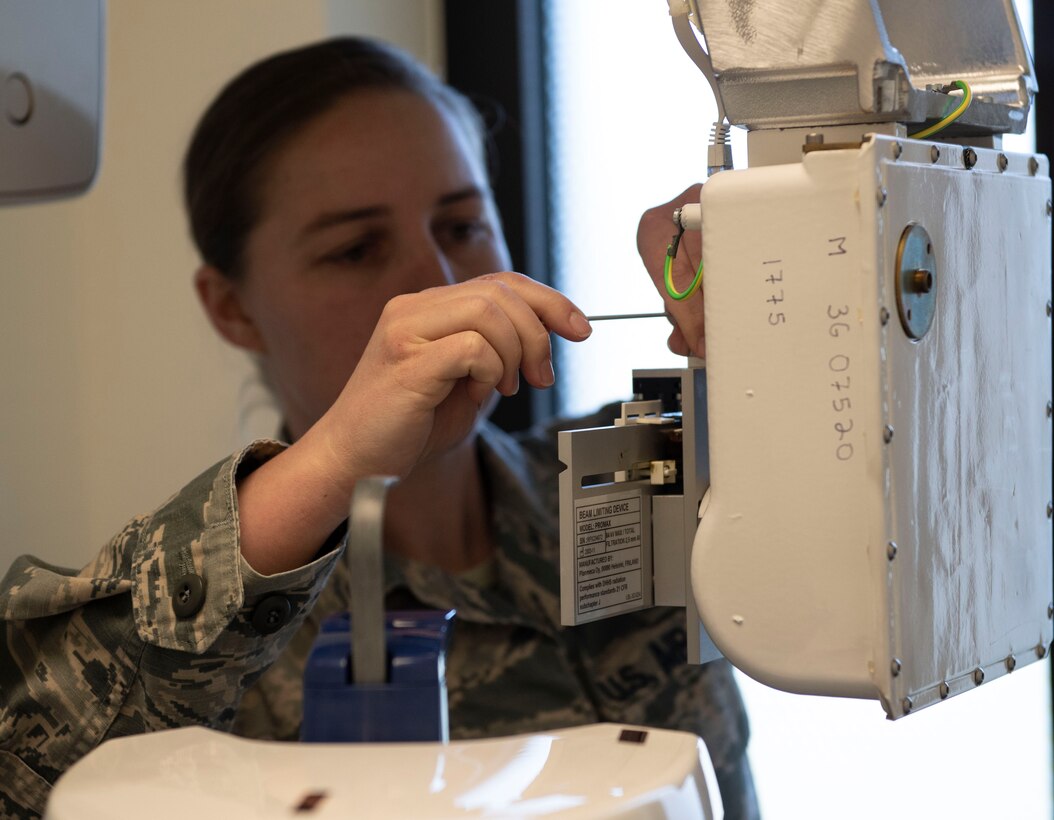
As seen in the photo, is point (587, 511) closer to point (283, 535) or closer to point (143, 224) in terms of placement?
point (283, 535)

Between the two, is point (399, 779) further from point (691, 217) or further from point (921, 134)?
point (921, 134)

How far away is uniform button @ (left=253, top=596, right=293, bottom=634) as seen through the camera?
2.07 feet

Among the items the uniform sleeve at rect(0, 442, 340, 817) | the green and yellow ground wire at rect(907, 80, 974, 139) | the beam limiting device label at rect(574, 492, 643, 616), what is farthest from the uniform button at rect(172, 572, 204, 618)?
the green and yellow ground wire at rect(907, 80, 974, 139)

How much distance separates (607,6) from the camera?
1.44 meters

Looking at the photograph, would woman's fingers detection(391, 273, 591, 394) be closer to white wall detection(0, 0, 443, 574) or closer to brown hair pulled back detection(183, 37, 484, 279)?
brown hair pulled back detection(183, 37, 484, 279)

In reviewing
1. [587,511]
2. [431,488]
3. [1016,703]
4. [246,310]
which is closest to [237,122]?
[246,310]

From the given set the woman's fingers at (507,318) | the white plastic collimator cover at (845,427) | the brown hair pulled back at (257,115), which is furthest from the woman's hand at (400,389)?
the brown hair pulled back at (257,115)

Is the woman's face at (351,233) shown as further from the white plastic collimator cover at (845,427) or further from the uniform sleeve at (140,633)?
the white plastic collimator cover at (845,427)

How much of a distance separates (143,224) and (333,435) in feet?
2.78

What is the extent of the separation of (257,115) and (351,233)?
170 mm

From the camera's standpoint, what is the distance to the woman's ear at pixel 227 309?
1.21 m

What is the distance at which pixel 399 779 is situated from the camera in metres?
0.40

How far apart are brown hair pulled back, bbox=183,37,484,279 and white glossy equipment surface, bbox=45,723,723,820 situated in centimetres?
82

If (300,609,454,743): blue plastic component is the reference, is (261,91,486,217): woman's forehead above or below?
above
